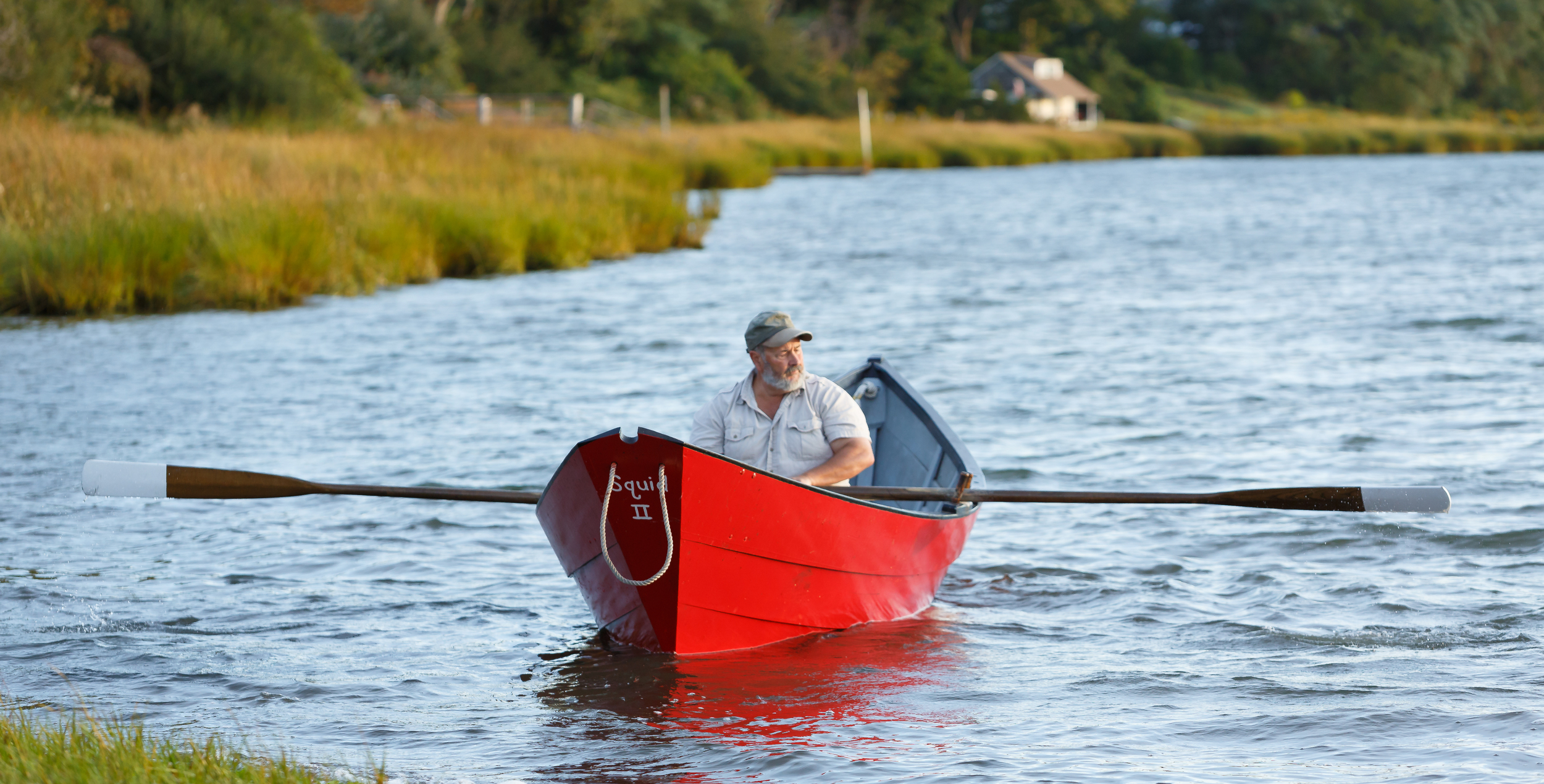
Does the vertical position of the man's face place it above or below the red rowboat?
above

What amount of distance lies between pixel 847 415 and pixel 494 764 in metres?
2.14

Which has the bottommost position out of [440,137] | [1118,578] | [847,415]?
[1118,578]

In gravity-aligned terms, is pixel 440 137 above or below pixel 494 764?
above

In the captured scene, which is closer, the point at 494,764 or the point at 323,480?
the point at 494,764

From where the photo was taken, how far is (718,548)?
235 inches

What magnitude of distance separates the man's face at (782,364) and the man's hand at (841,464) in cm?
32

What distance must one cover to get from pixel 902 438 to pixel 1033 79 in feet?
241

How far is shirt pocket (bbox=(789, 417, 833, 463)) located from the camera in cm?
658

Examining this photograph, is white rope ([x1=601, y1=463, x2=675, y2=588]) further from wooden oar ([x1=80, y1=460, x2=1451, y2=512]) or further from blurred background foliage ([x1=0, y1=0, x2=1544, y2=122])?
blurred background foliage ([x1=0, y1=0, x2=1544, y2=122])

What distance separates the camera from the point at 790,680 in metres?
6.16

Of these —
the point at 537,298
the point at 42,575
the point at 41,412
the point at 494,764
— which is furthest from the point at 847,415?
the point at 537,298

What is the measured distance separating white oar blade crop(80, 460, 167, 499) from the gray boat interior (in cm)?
337

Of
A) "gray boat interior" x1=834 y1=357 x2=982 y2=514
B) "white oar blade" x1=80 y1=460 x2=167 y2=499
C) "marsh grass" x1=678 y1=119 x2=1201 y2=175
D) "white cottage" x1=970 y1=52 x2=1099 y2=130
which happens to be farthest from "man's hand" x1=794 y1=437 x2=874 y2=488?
"white cottage" x1=970 y1=52 x2=1099 y2=130

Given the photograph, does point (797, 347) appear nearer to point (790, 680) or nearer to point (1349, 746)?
point (790, 680)
